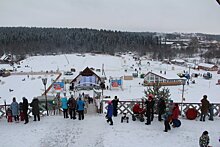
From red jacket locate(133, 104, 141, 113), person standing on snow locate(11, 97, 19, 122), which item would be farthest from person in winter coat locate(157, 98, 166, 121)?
person standing on snow locate(11, 97, 19, 122)

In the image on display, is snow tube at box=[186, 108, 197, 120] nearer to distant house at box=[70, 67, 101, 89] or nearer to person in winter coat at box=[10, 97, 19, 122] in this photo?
person in winter coat at box=[10, 97, 19, 122]

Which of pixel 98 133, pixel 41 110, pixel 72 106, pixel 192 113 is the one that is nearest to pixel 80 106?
pixel 72 106

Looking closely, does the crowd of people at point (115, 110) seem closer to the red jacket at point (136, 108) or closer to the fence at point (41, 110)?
the red jacket at point (136, 108)

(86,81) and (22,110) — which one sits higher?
(22,110)

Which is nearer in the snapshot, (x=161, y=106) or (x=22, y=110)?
(x=161, y=106)

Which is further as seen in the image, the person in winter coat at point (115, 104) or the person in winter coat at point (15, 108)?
the person in winter coat at point (115, 104)

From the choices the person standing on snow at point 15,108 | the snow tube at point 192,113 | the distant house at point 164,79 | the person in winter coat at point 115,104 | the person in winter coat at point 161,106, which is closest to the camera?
the person in winter coat at point 161,106

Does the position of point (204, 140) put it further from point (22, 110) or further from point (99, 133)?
point (22, 110)

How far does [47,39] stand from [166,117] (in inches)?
4667

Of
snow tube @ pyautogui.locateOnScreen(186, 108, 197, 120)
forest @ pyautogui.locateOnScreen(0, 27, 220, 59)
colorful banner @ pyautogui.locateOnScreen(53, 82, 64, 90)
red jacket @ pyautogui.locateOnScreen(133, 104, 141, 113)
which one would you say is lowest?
colorful banner @ pyautogui.locateOnScreen(53, 82, 64, 90)

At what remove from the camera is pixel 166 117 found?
916 centimetres

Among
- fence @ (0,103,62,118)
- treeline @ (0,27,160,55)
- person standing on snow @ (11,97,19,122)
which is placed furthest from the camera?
treeline @ (0,27,160,55)

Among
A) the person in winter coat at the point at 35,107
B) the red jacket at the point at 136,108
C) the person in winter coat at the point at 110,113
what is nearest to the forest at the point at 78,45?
the red jacket at the point at 136,108

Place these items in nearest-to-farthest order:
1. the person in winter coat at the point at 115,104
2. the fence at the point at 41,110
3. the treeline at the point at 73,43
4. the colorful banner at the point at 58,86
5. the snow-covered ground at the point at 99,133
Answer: the snow-covered ground at the point at 99,133 < the person in winter coat at the point at 115,104 < the fence at the point at 41,110 < the colorful banner at the point at 58,86 < the treeline at the point at 73,43
